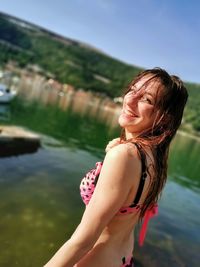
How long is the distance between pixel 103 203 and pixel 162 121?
0.76m

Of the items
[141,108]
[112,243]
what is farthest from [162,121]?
[112,243]

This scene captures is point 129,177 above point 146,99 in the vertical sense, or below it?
below

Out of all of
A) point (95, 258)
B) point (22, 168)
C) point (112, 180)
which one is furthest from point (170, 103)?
point (22, 168)

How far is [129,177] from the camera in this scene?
7.62 feet

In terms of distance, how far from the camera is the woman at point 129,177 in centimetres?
232

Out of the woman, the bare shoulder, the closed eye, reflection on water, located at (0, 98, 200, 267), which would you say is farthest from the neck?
reflection on water, located at (0, 98, 200, 267)

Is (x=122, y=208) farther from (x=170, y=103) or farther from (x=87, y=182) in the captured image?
(x=170, y=103)

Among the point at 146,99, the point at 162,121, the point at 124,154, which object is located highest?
the point at 146,99

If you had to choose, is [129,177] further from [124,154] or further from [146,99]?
[146,99]

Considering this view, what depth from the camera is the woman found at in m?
2.32

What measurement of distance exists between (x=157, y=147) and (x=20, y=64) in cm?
18330

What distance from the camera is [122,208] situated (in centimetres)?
252

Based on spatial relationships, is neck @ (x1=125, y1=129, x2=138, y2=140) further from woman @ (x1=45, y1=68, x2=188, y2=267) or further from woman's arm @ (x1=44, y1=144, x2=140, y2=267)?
woman's arm @ (x1=44, y1=144, x2=140, y2=267)

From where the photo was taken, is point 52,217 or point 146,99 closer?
point 146,99
